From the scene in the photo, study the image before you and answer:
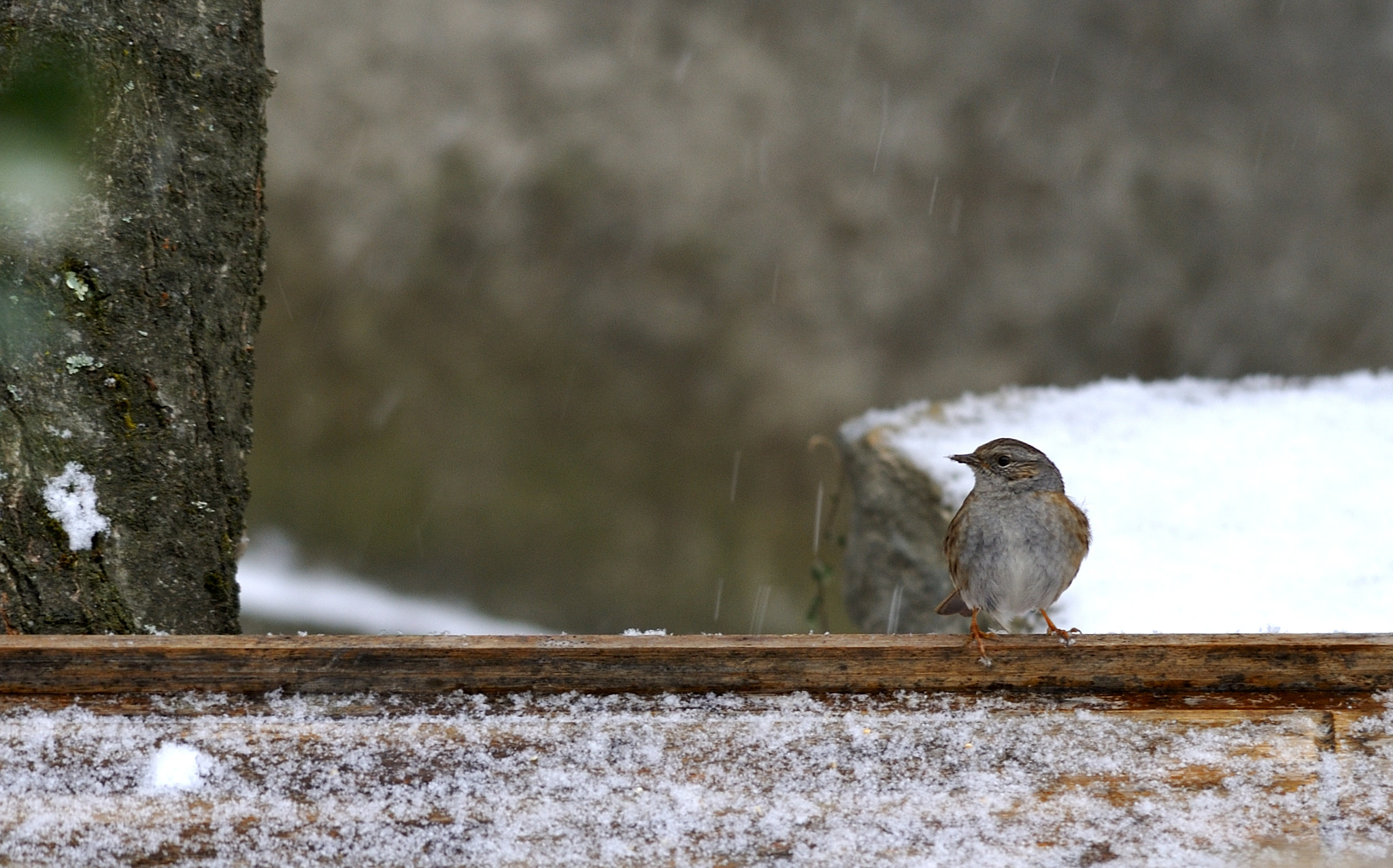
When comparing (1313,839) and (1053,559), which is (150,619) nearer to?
(1053,559)

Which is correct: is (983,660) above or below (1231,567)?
below

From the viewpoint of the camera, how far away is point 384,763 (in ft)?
4.51

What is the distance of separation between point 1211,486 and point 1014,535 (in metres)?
1.26

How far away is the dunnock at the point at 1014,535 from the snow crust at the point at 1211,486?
17.0 inches

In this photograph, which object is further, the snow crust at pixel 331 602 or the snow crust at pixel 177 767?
the snow crust at pixel 331 602

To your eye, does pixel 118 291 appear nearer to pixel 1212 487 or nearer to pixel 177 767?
pixel 177 767

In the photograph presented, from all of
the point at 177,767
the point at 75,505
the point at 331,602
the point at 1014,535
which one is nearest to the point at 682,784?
the point at 177,767

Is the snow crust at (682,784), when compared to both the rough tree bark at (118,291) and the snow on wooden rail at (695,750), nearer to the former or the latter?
the snow on wooden rail at (695,750)

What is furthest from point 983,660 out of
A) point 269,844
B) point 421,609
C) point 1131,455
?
point 421,609

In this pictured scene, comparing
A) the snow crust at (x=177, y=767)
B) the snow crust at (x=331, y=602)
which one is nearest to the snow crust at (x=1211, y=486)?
the snow crust at (x=177, y=767)

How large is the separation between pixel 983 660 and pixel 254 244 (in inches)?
50.9

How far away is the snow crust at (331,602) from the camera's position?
484cm

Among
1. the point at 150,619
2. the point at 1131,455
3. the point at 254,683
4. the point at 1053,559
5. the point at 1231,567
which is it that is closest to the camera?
the point at 254,683

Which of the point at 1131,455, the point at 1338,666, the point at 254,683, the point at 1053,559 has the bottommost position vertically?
the point at 254,683
